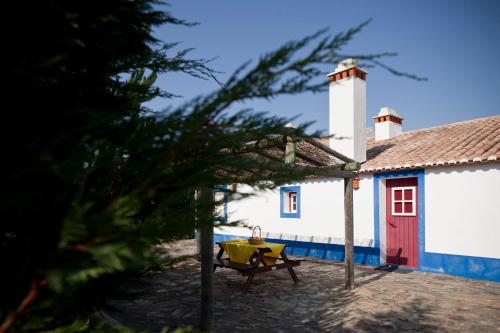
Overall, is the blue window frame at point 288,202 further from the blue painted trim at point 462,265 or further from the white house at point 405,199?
the blue painted trim at point 462,265

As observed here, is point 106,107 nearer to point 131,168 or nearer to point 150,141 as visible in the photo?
point 131,168

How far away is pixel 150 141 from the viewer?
1.45 meters

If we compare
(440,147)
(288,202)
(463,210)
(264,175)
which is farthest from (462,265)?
(264,175)

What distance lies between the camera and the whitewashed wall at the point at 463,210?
7.99 m

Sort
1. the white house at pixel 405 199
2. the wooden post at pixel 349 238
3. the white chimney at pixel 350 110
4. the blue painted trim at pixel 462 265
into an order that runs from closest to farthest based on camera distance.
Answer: the wooden post at pixel 349 238
the blue painted trim at pixel 462 265
the white house at pixel 405 199
the white chimney at pixel 350 110

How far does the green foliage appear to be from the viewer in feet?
4.13

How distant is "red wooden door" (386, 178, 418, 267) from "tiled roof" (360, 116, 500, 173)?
2.28 feet

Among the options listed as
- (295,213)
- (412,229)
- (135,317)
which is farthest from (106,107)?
(295,213)

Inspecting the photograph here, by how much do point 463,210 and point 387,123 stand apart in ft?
17.4

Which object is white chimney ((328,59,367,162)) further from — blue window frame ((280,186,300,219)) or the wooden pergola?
blue window frame ((280,186,300,219))

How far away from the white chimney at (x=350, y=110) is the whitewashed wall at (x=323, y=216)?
3.34 ft

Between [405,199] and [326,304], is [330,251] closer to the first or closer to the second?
[405,199]

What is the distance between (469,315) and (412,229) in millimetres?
4285

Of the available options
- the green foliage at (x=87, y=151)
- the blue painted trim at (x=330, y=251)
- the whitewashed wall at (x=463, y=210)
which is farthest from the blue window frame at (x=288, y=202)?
the green foliage at (x=87, y=151)
